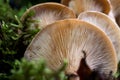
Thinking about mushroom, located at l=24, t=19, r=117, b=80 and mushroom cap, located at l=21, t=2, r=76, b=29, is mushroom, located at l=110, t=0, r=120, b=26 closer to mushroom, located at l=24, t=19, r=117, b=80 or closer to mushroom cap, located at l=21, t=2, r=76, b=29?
mushroom cap, located at l=21, t=2, r=76, b=29

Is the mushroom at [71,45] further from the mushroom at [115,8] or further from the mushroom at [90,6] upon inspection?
the mushroom at [115,8]

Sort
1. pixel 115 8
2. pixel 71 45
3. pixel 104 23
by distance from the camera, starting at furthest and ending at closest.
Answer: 1. pixel 115 8
2. pixel 104 23
3. pixel 71 45

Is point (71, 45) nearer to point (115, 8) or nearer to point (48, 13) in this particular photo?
point (48, 13)

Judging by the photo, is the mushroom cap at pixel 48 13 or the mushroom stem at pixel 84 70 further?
the mushroom cap at pixel 48 13

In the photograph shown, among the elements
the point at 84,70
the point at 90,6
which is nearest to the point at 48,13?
the point at 90,6

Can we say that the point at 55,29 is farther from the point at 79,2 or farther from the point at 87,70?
the point at 79,2

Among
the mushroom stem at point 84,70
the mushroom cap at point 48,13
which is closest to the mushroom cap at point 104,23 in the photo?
the mushroom cap at point 48,13

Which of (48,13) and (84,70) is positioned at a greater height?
(48,13)
